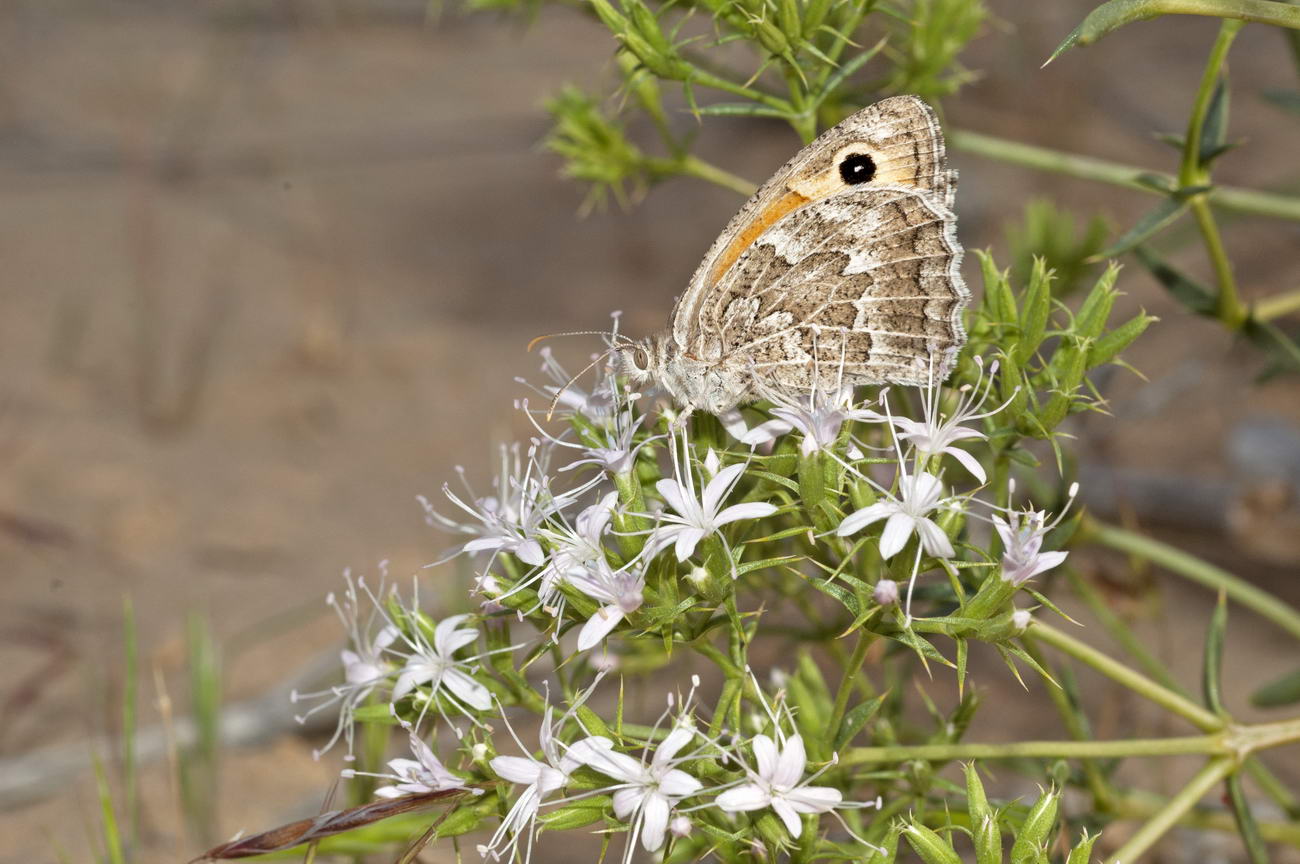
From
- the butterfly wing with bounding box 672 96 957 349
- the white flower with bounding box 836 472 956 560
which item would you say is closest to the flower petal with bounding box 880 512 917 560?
the white flower with bounding box 836 472 956 560

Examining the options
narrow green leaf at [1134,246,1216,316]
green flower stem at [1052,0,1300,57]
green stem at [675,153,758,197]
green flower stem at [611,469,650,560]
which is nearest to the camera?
green flower stem at [1052,0,1300,57]

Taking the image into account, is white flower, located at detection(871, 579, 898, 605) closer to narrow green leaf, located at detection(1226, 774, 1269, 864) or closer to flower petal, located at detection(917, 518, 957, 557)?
flower petal, located at detection(917, 518, 957, 557)

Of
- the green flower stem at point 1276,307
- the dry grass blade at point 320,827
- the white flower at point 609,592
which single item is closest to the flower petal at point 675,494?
the white flower at point 609,592

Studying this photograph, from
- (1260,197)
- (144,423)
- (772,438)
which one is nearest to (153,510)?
(144,423)

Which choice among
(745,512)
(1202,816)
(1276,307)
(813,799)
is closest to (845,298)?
(745,512)

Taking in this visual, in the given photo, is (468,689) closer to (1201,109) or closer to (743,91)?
(743,91)
